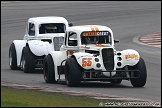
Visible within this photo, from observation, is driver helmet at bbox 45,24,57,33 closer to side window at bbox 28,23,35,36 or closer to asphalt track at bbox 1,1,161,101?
side window at bbox 28,23,35,36

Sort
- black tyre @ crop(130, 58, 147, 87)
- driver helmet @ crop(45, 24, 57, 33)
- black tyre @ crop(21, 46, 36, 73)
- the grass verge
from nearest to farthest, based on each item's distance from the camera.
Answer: the grass verge
black tyre @ crop(130, 58, 147, 87)
black tyre @ crop(21, 46, 36, 73)
driver helmet @ crop(45, 24, 57, 33)

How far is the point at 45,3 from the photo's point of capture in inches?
1815

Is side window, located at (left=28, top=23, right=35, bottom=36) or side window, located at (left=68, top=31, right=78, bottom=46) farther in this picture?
side window, located at (left=28, top=23, right=35, bottom=36)

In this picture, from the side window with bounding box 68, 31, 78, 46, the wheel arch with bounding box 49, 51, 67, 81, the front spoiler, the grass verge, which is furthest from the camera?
the side window with bounding box 68, 31, 78, 46

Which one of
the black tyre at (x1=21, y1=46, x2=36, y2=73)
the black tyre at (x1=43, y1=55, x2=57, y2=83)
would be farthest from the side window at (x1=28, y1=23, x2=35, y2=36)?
the black tyre at (x1=43, y1=55, x2=57, y2=83)

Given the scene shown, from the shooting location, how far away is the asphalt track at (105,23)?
57.2ft

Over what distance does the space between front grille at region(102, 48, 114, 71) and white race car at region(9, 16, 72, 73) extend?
3.83 m

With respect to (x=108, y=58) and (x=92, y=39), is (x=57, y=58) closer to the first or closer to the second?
(x=92, y=39)

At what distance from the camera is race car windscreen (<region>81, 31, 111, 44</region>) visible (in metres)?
18.6

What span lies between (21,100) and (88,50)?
5.51 meters

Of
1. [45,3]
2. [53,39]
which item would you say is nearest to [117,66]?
[53,39]

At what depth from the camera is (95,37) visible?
18.7 m

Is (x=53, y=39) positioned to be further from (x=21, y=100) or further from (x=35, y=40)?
(x=21, y=100)

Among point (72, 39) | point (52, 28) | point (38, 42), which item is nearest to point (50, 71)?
point (72, 39)
